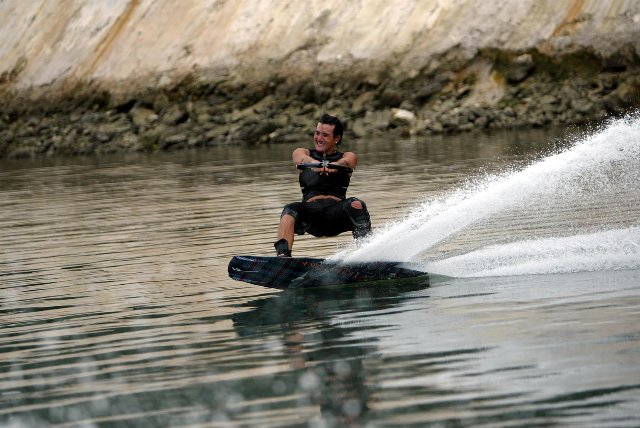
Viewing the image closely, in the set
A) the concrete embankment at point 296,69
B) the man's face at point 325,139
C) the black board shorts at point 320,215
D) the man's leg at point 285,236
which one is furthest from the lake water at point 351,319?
the concrete embankment at point 296,69

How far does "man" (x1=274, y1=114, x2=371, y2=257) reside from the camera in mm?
12203

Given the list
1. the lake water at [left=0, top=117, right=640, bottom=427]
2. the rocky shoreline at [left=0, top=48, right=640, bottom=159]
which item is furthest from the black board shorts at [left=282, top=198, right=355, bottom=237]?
the rocky shoreline at [left=0, top=48, right=640, bottom=159]

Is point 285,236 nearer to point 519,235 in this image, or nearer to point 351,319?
point 351,319

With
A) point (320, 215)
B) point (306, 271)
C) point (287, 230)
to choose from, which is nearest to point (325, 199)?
point (320, 215)

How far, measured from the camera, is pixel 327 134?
40.5ft

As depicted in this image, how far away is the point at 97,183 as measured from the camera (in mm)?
29844

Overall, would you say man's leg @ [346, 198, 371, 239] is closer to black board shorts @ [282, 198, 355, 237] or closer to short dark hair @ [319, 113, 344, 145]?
black board shorts @ [282, 198, 355, 237]

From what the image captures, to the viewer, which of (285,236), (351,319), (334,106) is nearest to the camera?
(351,319)

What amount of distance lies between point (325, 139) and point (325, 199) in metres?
0.56

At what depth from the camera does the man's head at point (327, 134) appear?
40.5 feet

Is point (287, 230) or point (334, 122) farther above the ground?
point (334, 122)

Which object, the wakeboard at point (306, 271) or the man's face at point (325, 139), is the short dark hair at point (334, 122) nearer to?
the man's face at point (325, 139)

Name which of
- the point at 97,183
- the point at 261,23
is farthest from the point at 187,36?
the point at 97,183

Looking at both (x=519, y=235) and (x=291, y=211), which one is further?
(x=519, y=235)
